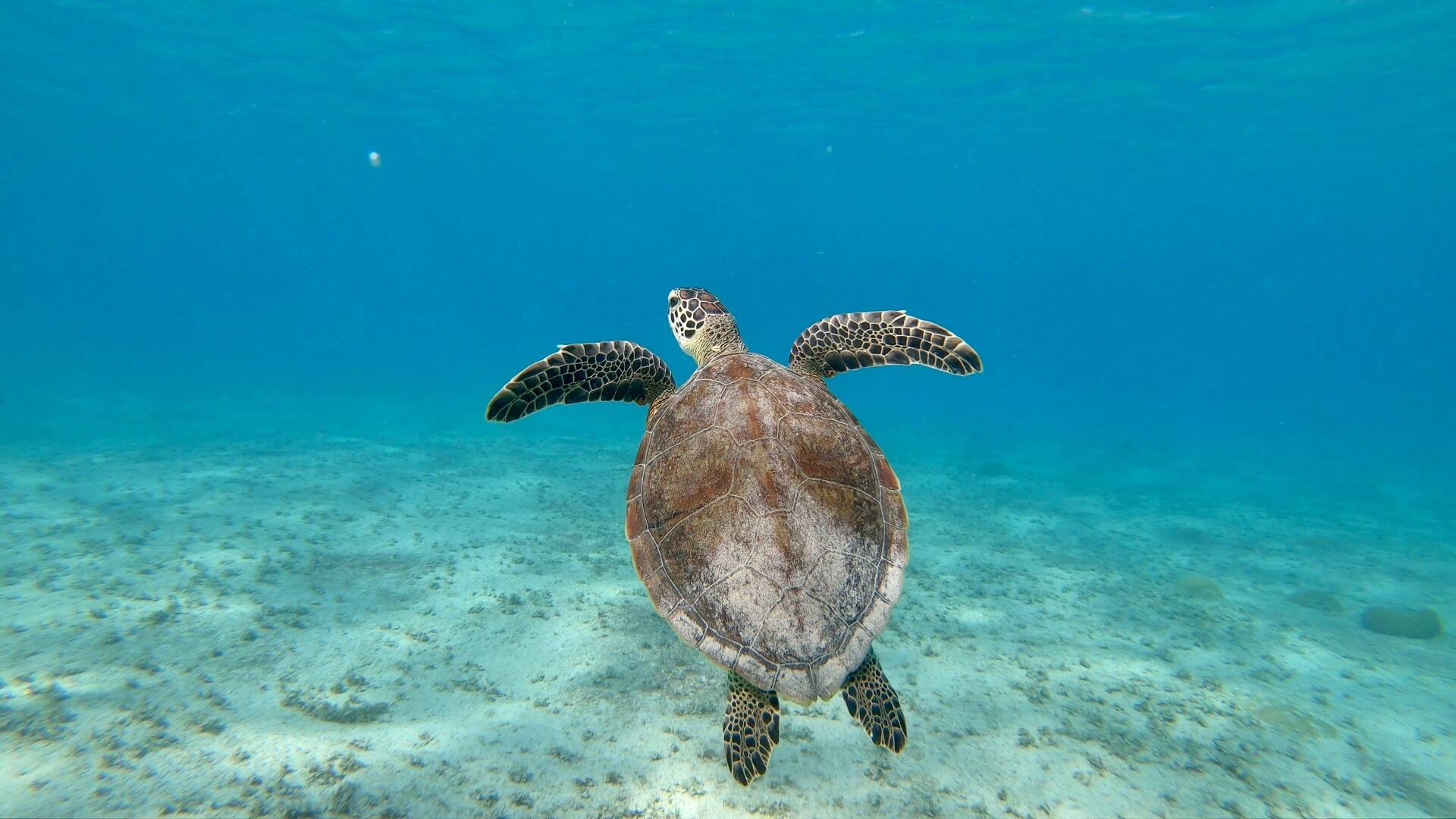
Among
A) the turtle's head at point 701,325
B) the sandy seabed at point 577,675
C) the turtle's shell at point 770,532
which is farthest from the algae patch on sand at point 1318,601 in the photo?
the turtle's head at point 701,325

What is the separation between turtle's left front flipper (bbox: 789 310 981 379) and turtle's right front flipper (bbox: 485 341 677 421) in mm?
1339

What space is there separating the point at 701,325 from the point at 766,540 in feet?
8.99

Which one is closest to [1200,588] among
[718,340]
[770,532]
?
[718,340]

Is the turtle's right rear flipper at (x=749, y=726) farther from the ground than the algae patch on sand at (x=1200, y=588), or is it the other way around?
the turtle's right rear flipper at (x=749, y=726)

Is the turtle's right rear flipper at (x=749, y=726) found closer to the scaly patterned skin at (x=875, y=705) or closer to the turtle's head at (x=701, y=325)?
the scaly patterned skin at (x=875, y=705)

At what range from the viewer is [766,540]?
3344 millimetres

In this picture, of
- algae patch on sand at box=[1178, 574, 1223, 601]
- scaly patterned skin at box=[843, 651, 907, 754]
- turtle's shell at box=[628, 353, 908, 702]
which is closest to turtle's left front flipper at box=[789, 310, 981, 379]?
turtle's shell at box=[628, 353, 908, 702]

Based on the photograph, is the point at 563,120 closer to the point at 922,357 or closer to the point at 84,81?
the point at 84,81

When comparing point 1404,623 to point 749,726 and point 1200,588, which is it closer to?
point 1200,588

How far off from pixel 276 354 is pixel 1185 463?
217 ft

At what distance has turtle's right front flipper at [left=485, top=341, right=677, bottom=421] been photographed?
4.51m

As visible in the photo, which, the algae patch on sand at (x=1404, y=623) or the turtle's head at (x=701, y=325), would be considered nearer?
the turtle's head at (x=701, y=325)

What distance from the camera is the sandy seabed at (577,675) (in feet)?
12.2

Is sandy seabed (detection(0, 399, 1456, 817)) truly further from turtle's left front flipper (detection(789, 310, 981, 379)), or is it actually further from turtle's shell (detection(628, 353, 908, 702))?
turtle's left front flipper (detection(789, 310, 981, 379))
